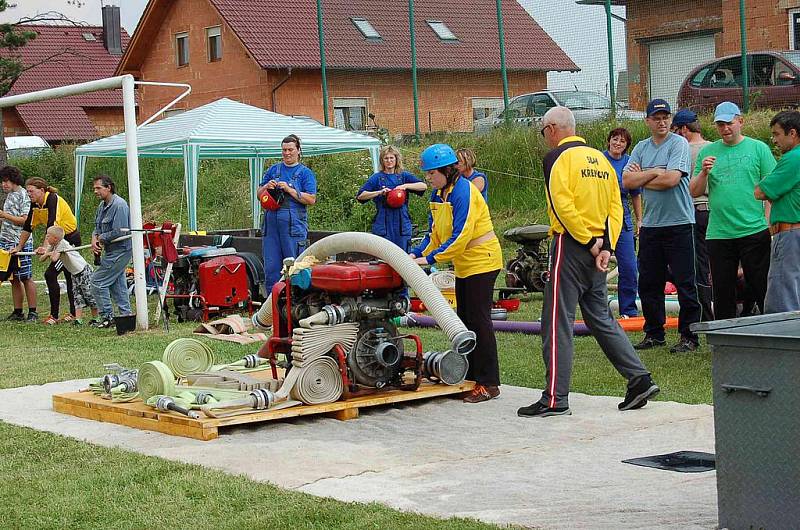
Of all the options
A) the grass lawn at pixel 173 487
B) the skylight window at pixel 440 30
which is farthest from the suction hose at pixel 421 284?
the skylight window at pixel 440 30

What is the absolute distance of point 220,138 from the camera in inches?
634

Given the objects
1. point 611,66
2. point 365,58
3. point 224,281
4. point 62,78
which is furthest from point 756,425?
point 62,78

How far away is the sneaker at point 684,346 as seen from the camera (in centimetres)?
914

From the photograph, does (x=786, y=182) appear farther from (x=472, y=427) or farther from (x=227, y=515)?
(x=227, y=515)

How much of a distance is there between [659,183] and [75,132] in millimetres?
37840

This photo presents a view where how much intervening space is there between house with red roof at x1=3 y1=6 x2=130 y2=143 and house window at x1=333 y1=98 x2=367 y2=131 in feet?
60.3

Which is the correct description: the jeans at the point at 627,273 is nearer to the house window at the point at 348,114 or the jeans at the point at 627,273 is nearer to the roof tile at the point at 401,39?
the roof tile at the point at 401,39

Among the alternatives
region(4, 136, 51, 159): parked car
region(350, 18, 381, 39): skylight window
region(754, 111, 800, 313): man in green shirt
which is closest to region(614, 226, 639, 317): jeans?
region(754, 111, 800, 313): man in green shirt

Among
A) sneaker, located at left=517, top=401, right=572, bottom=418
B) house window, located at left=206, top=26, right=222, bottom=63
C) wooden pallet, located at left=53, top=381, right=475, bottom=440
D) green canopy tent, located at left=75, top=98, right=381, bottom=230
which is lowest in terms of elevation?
sneaker, located at left=517, top=401, right=572, bottom=418

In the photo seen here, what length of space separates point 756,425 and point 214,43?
3132 centimetres

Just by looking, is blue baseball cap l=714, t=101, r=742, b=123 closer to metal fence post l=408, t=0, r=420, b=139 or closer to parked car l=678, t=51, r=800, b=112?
parked car l=678, t=51, r=800, b=112

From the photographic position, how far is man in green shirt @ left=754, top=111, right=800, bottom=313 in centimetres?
737

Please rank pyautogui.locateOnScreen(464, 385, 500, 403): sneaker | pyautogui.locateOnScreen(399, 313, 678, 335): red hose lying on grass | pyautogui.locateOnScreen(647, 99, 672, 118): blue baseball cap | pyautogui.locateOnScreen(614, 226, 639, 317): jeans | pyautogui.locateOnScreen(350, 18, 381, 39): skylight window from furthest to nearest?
pyautogui.locateOnScreen(350, 18, 381, 39): skylight window
pyautogui.locateOnScreen(614, 226, 639, 317): jeans
pyautogui.locateOnScreen(399, 313, 678, 335): red hose lying on grass
pyautogui.locateOnScreen(647, 99, 672, 118): blue baseball cap
pyautogui.locateOnScreen(464, 385, 500, 403): sneaker

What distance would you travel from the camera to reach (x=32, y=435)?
712 cm
